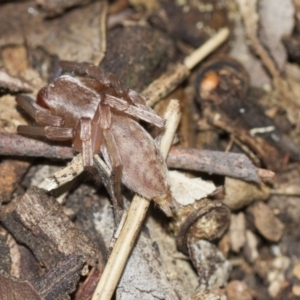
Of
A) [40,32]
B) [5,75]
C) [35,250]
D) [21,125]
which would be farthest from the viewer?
[40,32]

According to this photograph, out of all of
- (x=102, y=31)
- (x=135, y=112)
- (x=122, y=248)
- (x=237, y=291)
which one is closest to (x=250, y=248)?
(x=237, y=291)

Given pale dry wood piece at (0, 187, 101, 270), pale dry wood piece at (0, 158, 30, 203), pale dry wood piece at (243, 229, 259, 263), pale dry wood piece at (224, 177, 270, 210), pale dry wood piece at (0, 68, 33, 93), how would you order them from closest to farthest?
pale dry wood piece at (0, 187, 101, 270)
pale dry wood piece at (0, 158, 30, 203)
pale dry wood piece at (224, 177, 270, 210)
pale dry wood piece at (0, 68, 33, 93)
pale dry wood piece at (243, 229, 259, 263)

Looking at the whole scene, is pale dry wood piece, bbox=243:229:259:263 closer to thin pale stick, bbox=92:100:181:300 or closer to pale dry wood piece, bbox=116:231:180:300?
pale dry wood piece, bbox=116:231:180:300

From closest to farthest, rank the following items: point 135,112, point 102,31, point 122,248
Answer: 1. point 122,248
2. point 135,112
3. point 102,31

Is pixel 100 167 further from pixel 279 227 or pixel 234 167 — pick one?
pixel 279 227

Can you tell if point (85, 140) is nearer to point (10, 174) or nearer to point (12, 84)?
point (10, 174)

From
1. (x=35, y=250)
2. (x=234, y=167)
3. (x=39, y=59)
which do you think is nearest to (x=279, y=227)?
(x=234, y=167)

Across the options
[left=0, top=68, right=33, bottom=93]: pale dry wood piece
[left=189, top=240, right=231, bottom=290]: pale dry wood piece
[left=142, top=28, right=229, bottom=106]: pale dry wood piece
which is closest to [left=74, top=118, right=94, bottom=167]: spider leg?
[left=142, top=28, right=229, bottom=106]: pale dry wood piece
